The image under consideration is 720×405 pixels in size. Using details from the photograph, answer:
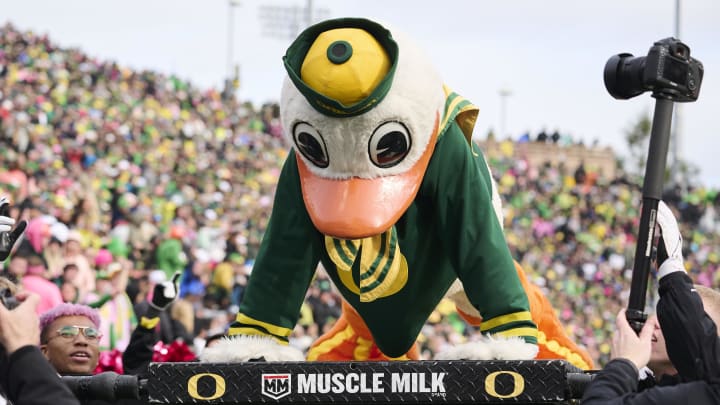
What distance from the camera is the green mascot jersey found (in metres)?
3.75

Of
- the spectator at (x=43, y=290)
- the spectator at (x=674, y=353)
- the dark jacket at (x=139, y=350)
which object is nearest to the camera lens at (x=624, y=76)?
the spectator at (x=674, y=353)

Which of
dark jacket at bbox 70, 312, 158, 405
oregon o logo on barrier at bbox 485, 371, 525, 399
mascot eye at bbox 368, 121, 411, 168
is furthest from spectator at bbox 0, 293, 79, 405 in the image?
dark jacket at bbox 70, 312, 158, 405

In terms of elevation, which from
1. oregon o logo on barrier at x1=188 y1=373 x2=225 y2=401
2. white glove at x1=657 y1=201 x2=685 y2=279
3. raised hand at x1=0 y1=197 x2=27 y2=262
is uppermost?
white glove at x1=657 y1=201 x2=685 y2=279

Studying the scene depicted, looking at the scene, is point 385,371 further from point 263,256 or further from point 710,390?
point 263,256

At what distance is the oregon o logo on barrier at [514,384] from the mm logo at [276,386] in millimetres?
Result: 469

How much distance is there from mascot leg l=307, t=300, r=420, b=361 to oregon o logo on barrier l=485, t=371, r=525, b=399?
7.13 feet

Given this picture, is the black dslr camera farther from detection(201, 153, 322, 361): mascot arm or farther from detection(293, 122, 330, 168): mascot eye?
detection(201, 153, 322, 361): mascot arm

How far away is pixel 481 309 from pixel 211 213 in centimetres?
1070

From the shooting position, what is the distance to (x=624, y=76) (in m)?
2.94

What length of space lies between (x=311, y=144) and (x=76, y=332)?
3.77 feet

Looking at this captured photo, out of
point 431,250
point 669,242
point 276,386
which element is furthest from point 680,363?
point 431,250

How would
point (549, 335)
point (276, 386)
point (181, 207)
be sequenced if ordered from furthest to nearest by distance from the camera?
point (181, 207)
point (549, 335)
point (276, 386)

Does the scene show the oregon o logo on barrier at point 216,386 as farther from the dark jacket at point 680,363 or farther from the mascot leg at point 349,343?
the mascot leg at point 349,343

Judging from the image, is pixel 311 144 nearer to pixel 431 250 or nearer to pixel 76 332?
pixel 431 250
